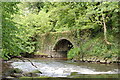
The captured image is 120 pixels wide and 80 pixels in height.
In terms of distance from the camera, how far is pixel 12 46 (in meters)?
4.29

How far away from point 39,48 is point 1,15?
13480 mm

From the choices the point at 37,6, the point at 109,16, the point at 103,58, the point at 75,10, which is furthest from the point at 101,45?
the point at 37,6

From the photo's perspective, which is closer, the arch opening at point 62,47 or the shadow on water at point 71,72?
the shadow on water at point 71,72

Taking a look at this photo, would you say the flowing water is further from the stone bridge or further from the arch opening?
the arch opening

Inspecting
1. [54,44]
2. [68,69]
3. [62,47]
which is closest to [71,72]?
[68,69]

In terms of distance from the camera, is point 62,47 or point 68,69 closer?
point 68,69

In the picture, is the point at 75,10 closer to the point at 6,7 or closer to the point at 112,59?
the point at 112,59

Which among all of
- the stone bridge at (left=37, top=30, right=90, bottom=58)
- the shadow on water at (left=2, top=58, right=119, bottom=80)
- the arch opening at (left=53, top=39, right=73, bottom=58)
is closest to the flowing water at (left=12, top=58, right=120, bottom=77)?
the shadow on water at (left=2, top=58, right=119, bottom=80)

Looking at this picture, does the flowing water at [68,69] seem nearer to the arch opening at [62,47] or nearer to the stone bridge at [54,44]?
the stone bridge at [54,44]

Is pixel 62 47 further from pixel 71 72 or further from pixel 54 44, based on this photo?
pixel 71 72

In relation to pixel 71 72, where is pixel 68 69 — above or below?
below

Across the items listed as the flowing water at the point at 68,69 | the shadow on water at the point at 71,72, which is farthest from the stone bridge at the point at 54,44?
the shadow on water at the point at 71,72

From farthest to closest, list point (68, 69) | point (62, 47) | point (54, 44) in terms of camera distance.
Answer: point (62, 47) < point (54, 44) < point (68, 69)

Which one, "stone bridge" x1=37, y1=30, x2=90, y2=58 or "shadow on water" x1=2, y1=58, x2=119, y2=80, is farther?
"stone bridge" x1=37, y1=30, x2=90, y2=58
